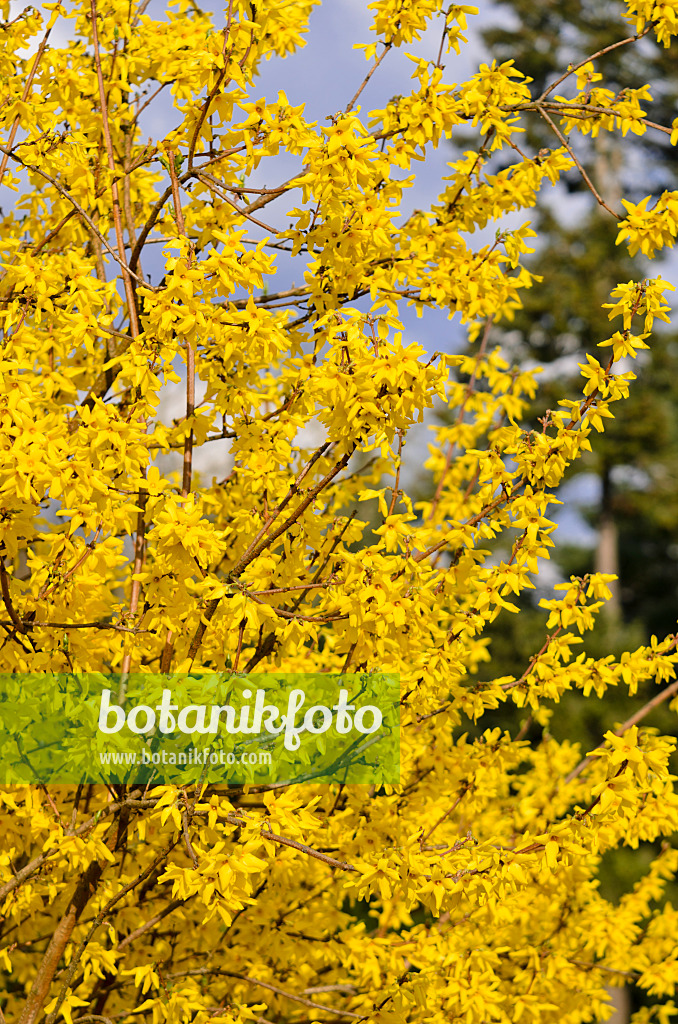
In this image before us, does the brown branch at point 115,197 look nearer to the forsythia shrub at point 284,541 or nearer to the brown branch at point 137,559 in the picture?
the forsythia shrub at point 284,541

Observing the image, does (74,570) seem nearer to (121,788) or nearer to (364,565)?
(121,788)

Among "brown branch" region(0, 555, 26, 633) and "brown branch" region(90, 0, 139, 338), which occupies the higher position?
"brown branch" region(90, 0, 139, 338)

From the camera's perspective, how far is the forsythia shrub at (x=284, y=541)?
239 centimetres

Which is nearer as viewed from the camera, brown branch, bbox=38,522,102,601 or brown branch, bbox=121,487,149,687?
brown branch, bbox=38,522,102,601

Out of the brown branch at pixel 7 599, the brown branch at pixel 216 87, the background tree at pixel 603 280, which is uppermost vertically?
the background tree at pixel 603 280

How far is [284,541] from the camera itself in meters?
2.71

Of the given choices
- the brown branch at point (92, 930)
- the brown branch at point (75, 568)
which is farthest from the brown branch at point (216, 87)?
the brown branch at point (92, 930)

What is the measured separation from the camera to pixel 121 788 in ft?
9.18

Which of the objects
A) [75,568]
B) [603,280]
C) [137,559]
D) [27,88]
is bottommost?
[75,568]

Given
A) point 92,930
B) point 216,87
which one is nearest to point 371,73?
point 216,87

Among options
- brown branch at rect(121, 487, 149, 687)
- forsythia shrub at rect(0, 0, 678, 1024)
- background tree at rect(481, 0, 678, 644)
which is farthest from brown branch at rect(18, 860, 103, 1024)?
background tree at rect(481, 0, 678, 644)

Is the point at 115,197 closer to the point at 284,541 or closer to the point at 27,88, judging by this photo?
the point at 27,88

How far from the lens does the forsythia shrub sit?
2393 millimetres

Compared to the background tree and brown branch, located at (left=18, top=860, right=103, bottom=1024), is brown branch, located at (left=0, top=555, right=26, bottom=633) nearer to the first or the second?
brown branch, located at (left=18, top=860, right=103, bottom=1024)
